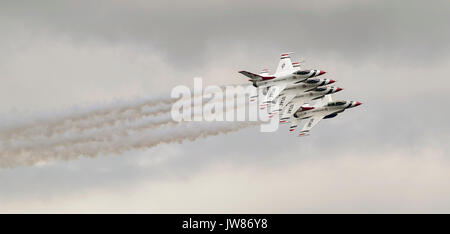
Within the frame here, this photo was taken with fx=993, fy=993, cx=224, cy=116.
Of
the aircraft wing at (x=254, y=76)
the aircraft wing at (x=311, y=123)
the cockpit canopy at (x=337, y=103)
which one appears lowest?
the aircraft wing at (x=311, y=123)

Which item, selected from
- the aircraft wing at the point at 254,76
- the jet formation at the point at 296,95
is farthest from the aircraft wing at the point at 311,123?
the aircraft wing at the point at 254,76

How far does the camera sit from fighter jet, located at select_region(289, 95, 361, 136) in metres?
122

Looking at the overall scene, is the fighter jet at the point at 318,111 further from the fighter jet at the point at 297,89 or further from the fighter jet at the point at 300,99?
the fighter jet at the point at 297,89

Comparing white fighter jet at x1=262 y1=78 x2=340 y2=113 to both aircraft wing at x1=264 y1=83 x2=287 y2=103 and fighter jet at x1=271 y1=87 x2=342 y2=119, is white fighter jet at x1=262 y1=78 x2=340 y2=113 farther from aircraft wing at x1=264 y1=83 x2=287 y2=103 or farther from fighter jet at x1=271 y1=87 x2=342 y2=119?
aircraft wing at x1=264 y1=83 x2=287 y2=103

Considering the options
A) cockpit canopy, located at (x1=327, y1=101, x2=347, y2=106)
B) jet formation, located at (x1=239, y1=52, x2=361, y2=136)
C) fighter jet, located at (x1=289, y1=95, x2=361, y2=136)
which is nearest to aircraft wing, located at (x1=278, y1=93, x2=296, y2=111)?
jet formation, located at (x1=239, y1=52, x2=361, y2=136)

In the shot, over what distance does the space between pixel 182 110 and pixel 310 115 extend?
54.9ft

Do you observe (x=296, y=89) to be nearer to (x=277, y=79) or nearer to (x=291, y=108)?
(x=291, y=108)

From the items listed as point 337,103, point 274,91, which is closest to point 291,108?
point 274,91

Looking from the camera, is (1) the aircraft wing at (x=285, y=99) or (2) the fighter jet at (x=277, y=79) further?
(1) the aircraft wing at (x=285, y=99)

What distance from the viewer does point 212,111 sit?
117188 millimetres

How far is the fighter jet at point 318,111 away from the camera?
121500 millimetres

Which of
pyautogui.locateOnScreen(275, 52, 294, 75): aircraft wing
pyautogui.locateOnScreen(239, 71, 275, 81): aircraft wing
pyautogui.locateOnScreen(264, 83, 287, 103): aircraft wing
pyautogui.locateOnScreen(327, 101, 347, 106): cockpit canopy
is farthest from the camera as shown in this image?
pyautogui.locateOnScreen(327, 101, 347, 106): cockpit canopy
